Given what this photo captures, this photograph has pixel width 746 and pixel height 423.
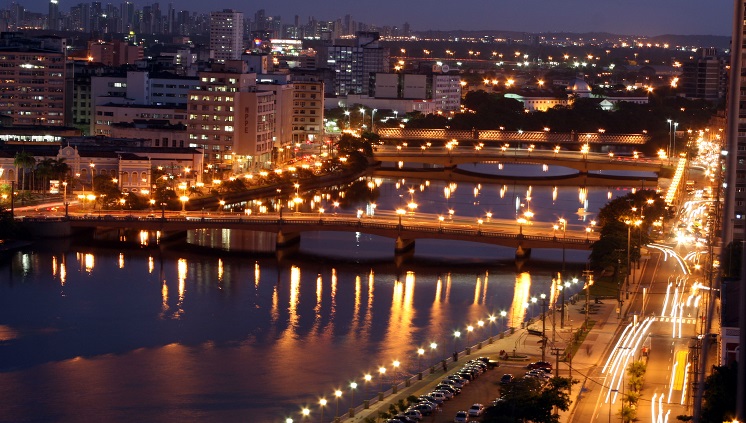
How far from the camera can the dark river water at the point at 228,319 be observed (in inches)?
423

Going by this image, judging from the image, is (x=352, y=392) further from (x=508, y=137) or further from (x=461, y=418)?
(x=508, y=137)

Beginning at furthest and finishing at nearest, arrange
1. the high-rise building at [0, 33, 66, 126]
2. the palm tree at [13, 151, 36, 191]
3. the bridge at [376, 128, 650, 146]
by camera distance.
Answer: the bridge at [376, 128, 650, 146]
the high-rise building at [0, 33, 66, 126]
the palm tree at [13, 151, 36, 191]

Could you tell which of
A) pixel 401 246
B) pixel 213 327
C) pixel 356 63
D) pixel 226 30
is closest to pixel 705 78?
pixel 356 63

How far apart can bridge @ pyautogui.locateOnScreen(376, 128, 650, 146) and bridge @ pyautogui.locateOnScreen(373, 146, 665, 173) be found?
423cm

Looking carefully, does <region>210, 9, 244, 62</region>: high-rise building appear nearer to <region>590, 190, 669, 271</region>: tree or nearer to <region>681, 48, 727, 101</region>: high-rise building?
<region>681, 48, 727, 101</region>: high-rise building

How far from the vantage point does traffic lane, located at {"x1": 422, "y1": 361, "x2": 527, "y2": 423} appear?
31.8 feet

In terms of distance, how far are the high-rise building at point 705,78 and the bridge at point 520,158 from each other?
18.4 m

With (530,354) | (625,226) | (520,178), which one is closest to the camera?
(530,354)

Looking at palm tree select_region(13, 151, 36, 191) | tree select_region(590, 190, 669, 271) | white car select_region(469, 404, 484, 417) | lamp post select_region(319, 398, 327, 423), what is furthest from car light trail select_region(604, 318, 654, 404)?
palm tree select_region(13, 151, 36, 191)

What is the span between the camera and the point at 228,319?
13.5 m

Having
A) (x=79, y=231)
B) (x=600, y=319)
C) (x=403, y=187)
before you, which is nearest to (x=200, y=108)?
(x=403, y=187)

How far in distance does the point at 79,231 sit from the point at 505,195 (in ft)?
26.6

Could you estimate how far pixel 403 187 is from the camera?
25297 millimetres

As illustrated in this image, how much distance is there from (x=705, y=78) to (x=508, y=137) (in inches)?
589
